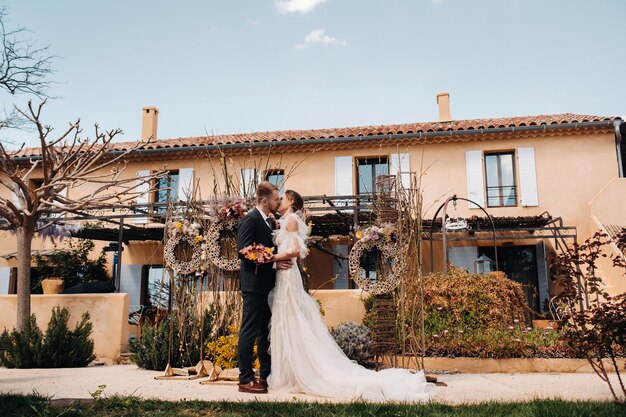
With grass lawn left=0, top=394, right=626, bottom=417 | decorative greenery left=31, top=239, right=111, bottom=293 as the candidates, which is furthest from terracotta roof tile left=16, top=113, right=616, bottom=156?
grass lawn left=0, top=394, right=626, bottom=417

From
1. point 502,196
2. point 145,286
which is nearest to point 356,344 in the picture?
point 502,196

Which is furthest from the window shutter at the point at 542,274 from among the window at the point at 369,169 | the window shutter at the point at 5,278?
the window shutter at the point at 5,278

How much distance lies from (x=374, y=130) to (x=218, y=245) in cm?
921

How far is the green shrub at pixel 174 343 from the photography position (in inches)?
270

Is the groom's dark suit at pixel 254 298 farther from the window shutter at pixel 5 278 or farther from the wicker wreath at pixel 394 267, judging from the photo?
the window shutter at pixel 5 278

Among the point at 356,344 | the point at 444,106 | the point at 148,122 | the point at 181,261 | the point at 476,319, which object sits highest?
the point at 148,122

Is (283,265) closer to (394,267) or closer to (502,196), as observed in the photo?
(394,267)

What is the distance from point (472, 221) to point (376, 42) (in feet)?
17.4

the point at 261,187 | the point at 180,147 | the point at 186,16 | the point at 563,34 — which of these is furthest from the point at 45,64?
the point at 563,34

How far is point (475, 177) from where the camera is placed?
1450 centimetres

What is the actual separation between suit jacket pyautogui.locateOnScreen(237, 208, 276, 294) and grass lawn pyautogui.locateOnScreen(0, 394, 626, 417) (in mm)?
1314

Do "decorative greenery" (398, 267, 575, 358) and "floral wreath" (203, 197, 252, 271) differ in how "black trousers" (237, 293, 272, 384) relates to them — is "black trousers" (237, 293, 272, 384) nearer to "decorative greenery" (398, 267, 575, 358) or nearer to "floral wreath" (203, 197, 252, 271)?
"floral wreath" (203, 197, 252, 271)

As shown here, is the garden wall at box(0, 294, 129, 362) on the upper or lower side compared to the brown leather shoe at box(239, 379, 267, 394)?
upper

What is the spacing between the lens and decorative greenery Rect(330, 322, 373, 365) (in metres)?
6.57
